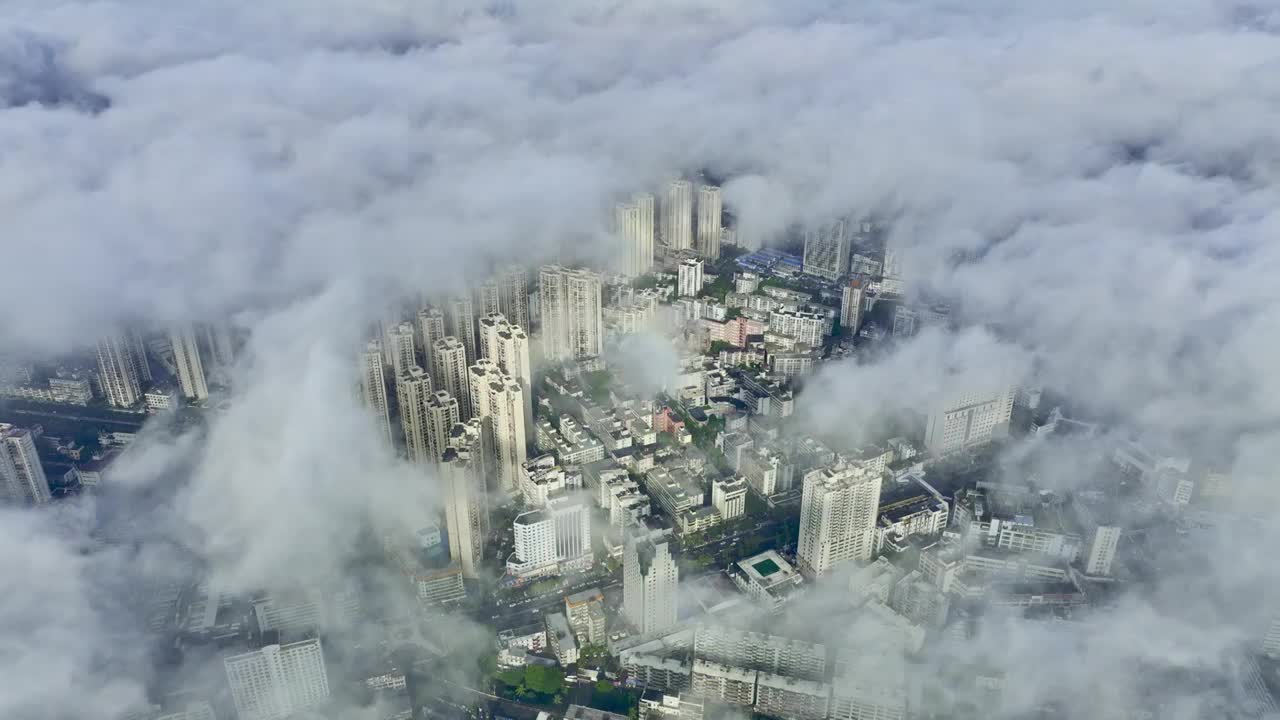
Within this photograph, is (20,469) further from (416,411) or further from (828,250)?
(828,250)

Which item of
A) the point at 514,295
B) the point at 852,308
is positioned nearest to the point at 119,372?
the point at 514,295

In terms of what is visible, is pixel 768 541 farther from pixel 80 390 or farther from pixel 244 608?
pixel 80 390

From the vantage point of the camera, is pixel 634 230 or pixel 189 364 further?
pixel 634 230

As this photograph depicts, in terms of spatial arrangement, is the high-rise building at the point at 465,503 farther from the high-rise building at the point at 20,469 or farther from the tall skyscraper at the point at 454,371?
the high-rise building at the point at 20,469

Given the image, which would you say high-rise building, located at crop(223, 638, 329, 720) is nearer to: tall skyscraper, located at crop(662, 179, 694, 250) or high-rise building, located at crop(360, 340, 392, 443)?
high-rise building, located at crop(360, 340, 392, 443)

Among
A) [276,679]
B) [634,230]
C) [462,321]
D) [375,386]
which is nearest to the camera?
[276,679]

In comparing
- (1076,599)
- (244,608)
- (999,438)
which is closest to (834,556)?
(1076,599)

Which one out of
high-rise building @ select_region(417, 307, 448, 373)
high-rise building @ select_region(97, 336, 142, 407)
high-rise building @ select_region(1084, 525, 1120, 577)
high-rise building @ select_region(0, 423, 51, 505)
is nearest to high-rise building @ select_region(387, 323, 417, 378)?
high-rise building @ select_region(417, 307, 448, 373)

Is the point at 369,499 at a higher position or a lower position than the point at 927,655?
higher
